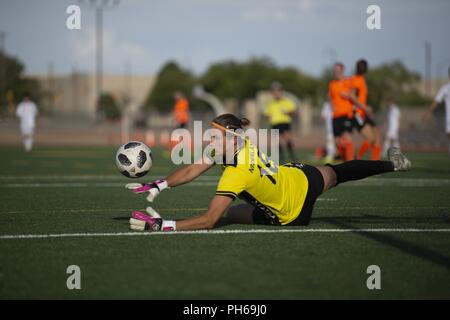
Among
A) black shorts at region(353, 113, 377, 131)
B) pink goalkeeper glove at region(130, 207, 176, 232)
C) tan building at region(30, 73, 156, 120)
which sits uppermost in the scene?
tan building at region(30, 73, 156, 120)

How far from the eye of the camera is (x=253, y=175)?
7273 millimetres

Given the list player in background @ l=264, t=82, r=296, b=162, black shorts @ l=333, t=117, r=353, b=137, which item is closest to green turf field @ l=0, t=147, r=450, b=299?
black shorts @ l=333, t=117, r=353, b=137

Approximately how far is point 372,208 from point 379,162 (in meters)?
1.66

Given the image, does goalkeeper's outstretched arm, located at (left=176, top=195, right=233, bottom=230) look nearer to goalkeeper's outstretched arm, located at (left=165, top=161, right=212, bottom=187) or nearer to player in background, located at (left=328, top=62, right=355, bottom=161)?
goalkeeper's outstretched arm, located at (left=165, top=161, right=212, bottom=187)

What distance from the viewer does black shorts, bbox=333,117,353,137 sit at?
1698 cm

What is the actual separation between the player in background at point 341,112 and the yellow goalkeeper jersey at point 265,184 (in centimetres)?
929

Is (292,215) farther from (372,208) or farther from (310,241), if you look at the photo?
(372,208)

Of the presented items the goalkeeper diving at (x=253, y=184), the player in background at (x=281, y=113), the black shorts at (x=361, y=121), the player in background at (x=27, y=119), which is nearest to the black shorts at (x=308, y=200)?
the goalkeeper diving at (x=253, y=184)

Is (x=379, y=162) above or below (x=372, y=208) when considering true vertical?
above

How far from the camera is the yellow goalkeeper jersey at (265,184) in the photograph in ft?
23.6

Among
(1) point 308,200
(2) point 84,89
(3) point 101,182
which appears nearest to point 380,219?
(1) point 308,200

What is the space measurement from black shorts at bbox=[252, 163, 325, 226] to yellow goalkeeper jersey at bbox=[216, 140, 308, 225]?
0.05m

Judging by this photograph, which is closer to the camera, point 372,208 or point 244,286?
point 244,286
